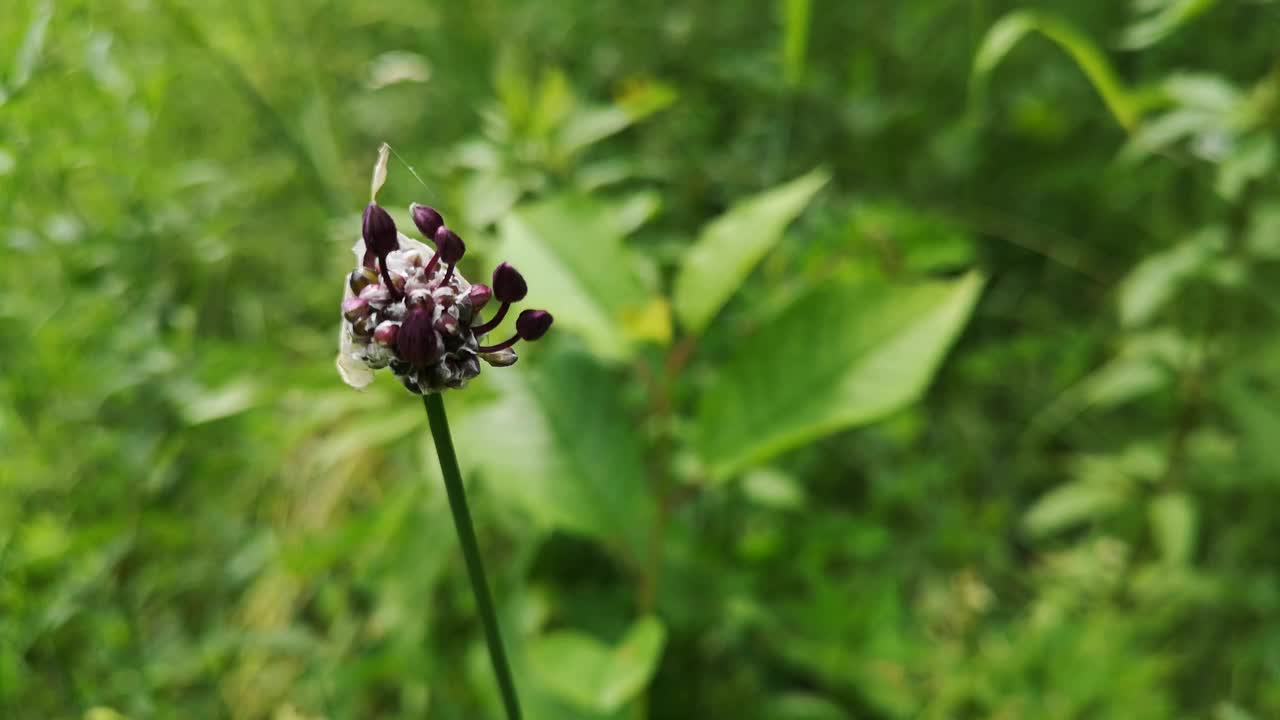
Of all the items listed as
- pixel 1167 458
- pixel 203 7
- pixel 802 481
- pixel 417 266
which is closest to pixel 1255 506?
pixel 1167 458

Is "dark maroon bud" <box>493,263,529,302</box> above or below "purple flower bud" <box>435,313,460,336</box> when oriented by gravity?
above

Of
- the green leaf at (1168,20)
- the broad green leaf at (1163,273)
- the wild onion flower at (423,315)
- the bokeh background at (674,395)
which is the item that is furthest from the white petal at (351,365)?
the broad green leaf at (1163,273)

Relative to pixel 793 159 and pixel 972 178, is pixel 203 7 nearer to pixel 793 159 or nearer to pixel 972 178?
pixel 793 159

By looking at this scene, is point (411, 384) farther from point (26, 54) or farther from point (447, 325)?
point (26, 54)

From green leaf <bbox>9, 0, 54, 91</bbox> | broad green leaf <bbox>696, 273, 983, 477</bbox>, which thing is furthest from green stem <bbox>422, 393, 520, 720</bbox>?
green leaf <bbox>9, 0, 54, 91</bbox>

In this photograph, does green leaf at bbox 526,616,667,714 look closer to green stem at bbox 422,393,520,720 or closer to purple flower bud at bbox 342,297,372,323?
green stem at bbox 422,393,520,720

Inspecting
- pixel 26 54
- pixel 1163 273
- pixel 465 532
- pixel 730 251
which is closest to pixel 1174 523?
pixel 1163 273

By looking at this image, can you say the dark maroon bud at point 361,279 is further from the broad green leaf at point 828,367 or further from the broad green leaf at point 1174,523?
the broad green leaf at point 1174,523
